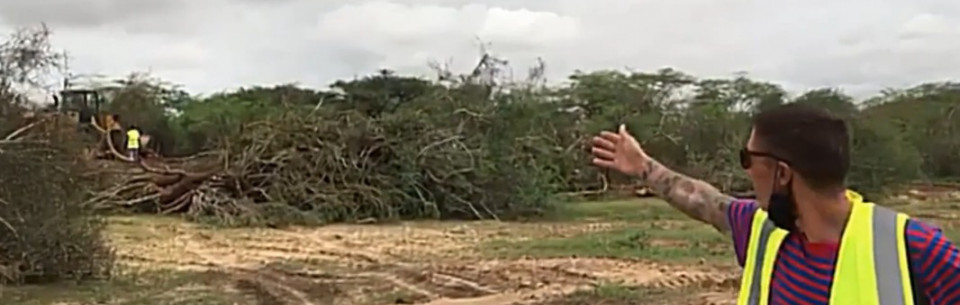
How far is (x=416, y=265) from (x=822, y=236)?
1035cm

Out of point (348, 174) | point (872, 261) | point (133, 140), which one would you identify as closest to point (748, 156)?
point (872, 261)

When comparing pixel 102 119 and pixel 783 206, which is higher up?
pixel 102 119

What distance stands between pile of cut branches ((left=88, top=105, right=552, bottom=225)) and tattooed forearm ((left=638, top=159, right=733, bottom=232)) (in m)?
14.8

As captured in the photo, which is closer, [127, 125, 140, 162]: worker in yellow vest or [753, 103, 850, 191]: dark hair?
[753, 103, 850, 191]: dark hair

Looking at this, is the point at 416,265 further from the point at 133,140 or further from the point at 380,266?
the point at 133,140

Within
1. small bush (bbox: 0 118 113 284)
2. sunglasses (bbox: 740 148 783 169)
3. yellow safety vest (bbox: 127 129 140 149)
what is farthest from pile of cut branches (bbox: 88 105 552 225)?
sunglasses (bbox: 740 148 783 169)

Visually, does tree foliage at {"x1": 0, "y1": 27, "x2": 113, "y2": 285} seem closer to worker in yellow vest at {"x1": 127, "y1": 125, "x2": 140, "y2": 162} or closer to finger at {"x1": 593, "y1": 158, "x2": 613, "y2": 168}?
finger at {"x1": 593, "y1": 158, "x2": 613, "y2": 168}

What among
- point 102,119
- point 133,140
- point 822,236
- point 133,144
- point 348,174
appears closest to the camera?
point 822,236

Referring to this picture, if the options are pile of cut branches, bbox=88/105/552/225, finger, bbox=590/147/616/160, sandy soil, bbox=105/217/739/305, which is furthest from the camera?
pile of cut branches, bbox=88/105/552/225

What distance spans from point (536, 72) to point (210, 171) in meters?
7.34

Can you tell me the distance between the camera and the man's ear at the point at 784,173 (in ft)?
7.05

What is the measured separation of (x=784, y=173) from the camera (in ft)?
7.08

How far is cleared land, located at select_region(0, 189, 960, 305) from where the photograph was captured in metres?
10.2

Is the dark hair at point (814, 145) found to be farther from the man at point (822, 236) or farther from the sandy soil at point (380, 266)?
the sandy soil at point (380, 266)
